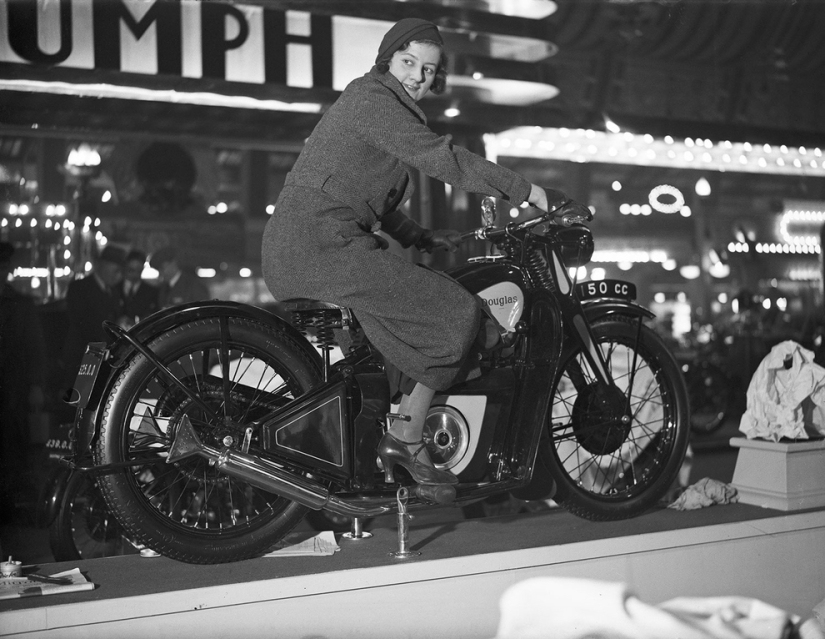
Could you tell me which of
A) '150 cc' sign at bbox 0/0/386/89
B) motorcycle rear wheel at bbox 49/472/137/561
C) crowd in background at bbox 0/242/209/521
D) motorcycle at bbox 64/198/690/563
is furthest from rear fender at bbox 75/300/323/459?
'150 cc' sign at bbox 0/0/386/89

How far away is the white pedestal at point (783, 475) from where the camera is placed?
3266mm

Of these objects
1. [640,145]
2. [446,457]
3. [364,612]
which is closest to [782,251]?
[640,145]

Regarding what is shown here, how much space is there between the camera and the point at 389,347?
258cm

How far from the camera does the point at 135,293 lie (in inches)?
192

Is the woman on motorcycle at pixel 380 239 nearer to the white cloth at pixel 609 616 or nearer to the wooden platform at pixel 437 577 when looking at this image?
the wooden platform at pixel 437 577

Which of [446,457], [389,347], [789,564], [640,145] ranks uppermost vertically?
[640,145]

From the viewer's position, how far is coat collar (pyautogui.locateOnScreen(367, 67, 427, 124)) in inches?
103

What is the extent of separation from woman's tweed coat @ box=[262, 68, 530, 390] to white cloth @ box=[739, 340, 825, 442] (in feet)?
5.24

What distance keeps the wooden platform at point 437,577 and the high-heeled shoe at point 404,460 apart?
0.76ft

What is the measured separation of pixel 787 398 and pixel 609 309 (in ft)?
3.10

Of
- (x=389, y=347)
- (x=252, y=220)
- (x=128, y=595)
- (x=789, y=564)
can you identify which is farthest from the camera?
(x=252, y=220)

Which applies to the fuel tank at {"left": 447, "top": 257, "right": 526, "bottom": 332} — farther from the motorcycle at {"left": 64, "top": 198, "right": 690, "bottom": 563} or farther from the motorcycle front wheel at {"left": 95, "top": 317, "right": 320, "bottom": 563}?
the motorcycle front wheel at {"left": 95, "top": 317, "right": 320, "bottom": 563}

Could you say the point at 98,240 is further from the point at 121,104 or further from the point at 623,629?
the point at 623,629

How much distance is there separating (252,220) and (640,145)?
2.64m
